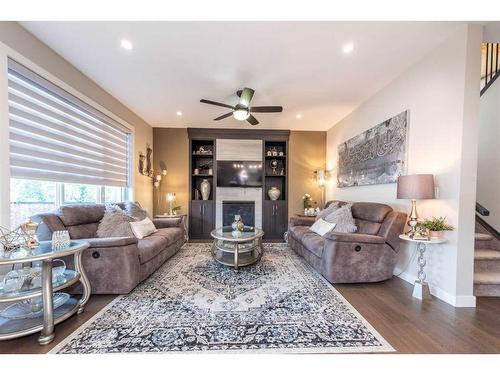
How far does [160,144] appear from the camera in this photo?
5.27 meters

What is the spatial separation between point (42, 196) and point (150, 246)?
4.57 feet

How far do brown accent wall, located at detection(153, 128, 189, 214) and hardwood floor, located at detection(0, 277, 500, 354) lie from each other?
3.27 m

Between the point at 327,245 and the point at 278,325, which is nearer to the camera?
the point at 278,325

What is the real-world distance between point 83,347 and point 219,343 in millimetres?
960

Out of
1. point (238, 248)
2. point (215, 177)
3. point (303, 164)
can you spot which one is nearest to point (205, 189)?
point (215, 177)

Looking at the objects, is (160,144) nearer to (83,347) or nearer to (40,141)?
(40,141)

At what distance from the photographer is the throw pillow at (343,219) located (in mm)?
3125

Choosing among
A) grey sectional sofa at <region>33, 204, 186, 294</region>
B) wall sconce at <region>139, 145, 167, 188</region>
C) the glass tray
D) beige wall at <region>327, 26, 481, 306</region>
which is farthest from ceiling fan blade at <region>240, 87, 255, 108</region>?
the glass tray

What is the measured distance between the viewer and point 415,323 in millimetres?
1778

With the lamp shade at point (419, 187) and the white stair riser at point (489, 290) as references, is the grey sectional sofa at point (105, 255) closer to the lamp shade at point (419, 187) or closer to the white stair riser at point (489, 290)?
the lamp shade at point (419, 187)

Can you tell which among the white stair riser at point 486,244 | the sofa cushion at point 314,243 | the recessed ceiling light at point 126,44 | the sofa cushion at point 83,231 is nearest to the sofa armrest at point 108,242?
the sofa cushion at point 83,231

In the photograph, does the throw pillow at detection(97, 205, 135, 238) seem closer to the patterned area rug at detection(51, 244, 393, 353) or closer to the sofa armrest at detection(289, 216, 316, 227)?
the patterned area rug at detection(51, 244, 393, 353)

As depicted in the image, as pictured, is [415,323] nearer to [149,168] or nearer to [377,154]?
[377,154]
